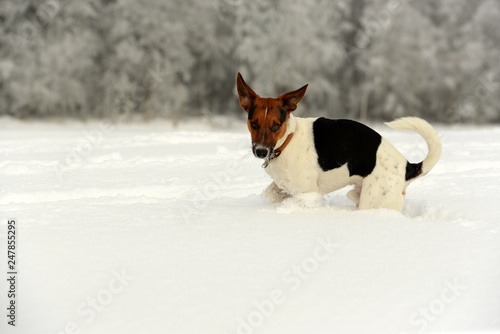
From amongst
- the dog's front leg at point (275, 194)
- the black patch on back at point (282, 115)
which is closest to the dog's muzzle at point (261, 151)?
the black patch on back at point (282, 115)

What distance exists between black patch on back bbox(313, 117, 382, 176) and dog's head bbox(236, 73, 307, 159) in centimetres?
46

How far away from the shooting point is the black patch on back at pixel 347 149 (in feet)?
13.6

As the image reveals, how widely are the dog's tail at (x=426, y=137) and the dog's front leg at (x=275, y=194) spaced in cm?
125

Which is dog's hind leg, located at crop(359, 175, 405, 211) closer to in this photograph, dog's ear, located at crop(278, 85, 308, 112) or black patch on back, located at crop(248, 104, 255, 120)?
dog's ear, located at crop(278, 85, 308, 112)

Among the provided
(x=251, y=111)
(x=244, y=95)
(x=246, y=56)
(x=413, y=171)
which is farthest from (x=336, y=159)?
(x=246, y=56)

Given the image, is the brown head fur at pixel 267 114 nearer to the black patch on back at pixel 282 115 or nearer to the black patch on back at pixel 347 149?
the black patch on back at pixel 282 115

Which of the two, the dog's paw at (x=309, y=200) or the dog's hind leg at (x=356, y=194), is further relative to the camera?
the dog's hind leg at (x=356, y=194)

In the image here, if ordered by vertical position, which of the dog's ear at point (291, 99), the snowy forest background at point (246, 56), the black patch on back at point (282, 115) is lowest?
the snowy forest background at point (246, 56)

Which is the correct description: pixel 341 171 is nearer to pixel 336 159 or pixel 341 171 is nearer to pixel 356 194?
pixel 336 159

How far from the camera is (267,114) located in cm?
383

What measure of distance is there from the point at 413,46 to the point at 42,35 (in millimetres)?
23383

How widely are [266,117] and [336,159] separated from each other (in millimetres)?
842

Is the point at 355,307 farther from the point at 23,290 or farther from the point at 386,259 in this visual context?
the point at 23,290

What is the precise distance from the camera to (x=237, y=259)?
2.87 m
